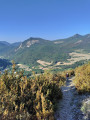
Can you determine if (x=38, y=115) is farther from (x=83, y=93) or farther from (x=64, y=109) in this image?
(x=83, y=93)

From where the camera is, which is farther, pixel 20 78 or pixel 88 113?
pixel 20 78

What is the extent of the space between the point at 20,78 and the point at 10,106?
2214 millimetres

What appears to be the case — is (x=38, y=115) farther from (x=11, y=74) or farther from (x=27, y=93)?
(x=11, y=74)

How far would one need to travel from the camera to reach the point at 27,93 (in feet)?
14.3

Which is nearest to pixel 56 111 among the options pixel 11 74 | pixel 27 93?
pixel 27 93

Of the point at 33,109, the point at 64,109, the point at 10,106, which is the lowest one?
the point at 64,109

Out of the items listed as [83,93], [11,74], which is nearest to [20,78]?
[11,74]

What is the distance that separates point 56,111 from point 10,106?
240cm

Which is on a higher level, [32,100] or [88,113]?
[32,100]

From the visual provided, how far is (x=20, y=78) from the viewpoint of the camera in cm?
548

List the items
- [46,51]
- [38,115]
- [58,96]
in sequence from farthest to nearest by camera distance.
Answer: [46,51]
[58,96]
[38,115]

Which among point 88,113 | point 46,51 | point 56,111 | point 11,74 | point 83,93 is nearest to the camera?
point 88,113

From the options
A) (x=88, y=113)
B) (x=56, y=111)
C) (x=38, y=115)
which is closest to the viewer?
(x=38, y=115)

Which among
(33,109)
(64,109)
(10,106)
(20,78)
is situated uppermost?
(20,78)
